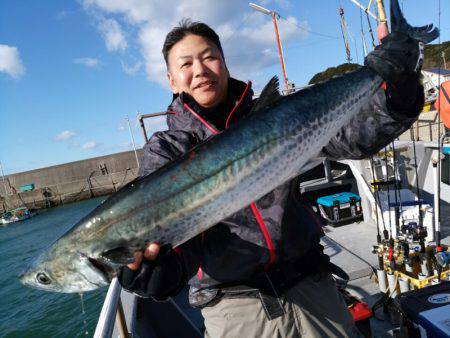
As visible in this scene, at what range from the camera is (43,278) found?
2.23 m

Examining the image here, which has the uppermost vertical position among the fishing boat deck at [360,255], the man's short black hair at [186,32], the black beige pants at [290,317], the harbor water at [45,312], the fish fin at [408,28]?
the man's short black hair at [186,32]

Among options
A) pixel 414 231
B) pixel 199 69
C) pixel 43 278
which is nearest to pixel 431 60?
pixel 414 231

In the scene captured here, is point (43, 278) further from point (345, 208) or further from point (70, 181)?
point (70, 181)

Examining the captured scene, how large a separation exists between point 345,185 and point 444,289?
6.40m

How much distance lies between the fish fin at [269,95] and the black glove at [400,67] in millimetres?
710

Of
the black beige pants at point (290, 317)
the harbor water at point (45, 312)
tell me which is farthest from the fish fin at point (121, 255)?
the harbor water at point (45, 312)

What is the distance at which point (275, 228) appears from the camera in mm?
2184

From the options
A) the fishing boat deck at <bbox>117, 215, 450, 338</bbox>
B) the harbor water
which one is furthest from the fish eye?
the harbor water

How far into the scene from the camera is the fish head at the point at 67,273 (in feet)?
6.82

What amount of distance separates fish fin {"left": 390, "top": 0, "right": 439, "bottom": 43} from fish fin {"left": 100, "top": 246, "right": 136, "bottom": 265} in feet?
8.12

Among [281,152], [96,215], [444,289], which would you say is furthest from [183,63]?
[444,289]

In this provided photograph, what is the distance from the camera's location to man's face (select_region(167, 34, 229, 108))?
2434 mm

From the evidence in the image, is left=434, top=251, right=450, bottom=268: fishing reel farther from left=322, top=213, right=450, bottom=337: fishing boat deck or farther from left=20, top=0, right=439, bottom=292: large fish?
left=20, top=0, right=439, bottom=292: large fish

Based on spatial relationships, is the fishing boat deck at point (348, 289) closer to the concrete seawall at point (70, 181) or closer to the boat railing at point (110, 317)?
the boat railing at point (110, 317)
